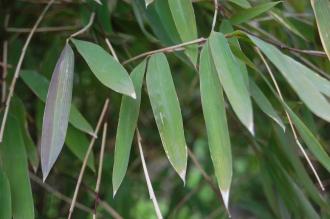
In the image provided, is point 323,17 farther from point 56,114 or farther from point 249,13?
point 56,114

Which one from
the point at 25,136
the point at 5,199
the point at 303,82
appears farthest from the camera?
the point at 25,136

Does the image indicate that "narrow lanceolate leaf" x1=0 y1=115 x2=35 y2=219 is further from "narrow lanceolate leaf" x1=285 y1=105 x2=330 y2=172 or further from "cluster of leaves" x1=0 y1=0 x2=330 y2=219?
"narrow lanceolate leaf" x1=285 y1=105 x2=330 y2=172

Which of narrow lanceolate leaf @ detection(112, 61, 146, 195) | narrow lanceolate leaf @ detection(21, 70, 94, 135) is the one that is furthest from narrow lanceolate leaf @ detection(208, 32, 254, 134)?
narrow lanceolate leaf @ detection(21, 70, 94, 135)

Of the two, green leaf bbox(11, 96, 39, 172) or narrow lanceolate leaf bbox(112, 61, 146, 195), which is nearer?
narrow lanceolate leaf bbox(112, 61, 146, 195)

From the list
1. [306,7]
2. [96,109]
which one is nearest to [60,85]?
[306,7]

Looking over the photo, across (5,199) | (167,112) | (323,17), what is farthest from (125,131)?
(323,17)

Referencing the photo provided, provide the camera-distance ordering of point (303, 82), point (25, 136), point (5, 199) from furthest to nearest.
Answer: point (25, 136)
point (5, 199)
point (303, 82)
